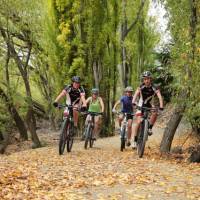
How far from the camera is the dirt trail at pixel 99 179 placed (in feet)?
27.2

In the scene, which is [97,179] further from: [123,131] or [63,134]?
[123,131]

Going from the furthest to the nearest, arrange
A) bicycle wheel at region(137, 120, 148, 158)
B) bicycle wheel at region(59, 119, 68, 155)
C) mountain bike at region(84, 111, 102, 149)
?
mountain bike at region(84, 111, 102, 149) → bicycle wheel at region(59, 119, 68, 155) → bicycle wheel at region(137, 120, 148, 158)

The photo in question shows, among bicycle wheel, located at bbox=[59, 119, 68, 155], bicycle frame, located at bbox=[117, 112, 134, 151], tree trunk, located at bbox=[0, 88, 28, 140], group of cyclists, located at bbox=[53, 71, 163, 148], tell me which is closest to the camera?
group of cyclists, located at bbox=[53, 71, 163, 148]

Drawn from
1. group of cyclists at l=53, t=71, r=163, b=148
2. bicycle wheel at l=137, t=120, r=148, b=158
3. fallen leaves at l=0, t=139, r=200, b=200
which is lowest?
fallen leaves at l=0, t=139, r=200, b=200

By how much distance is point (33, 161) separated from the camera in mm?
13102

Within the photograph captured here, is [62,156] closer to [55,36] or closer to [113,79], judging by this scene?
[55,36]

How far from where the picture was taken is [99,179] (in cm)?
969

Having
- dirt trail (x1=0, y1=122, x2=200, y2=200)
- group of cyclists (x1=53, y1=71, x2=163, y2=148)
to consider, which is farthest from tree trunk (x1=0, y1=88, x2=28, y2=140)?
dirt trail (x1=0, y1=122, x2=200, y2=200)

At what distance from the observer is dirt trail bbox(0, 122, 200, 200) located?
8.30m

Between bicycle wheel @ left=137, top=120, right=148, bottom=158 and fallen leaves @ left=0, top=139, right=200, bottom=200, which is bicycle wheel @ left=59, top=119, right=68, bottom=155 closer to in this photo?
fallen leaves @ left=0, top=139, right=200, bottom=200

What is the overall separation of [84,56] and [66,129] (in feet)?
31.3

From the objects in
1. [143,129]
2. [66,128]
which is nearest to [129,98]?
[143,129]

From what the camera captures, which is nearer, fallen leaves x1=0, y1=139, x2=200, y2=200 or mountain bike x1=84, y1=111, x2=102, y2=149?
fallen leaves x1=0, y1=139, x2=200, y2=200

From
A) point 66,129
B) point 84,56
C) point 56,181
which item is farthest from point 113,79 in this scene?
point 56,181
